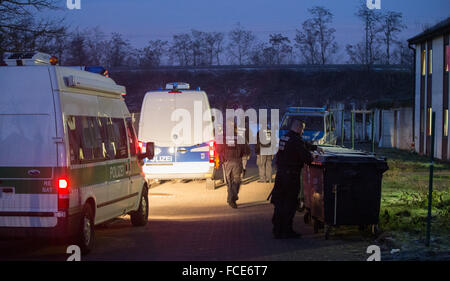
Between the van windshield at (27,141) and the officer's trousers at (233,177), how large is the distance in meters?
6.84

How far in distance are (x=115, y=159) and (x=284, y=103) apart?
6594 cm

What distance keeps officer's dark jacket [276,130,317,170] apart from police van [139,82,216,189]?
22.4 feet

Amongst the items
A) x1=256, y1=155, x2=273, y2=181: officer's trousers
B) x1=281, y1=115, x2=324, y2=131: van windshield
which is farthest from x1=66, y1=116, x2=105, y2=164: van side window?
x1=281, y1=115, x2=324, y2=131: van windshield

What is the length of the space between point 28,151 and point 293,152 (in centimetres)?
413

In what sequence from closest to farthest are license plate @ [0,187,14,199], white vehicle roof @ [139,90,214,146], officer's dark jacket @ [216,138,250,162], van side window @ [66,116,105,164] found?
license plate @ [0,187,14,199] < van side window @ [66,116,105,164] < officer's dark jacket @ [216,138,250,162] < white vehicle roof @ [139,90,214,146]

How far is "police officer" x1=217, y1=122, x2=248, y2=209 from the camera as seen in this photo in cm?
1484

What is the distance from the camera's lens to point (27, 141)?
856 centimetres

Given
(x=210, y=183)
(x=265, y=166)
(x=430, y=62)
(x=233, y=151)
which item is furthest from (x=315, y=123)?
(x=233, y=151)

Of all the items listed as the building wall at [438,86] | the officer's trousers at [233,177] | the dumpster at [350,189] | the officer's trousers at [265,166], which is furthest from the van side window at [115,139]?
the building wall at [438,86]

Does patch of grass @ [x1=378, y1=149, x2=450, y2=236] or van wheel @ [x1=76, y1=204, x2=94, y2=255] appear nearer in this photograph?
van wheel @ [x1=76, y1=204, x2=94, y2=255]

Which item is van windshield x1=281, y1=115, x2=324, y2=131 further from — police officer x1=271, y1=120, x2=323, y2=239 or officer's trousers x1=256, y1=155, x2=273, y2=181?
police officer x1=271, y1=120, x2=323, y2=239
